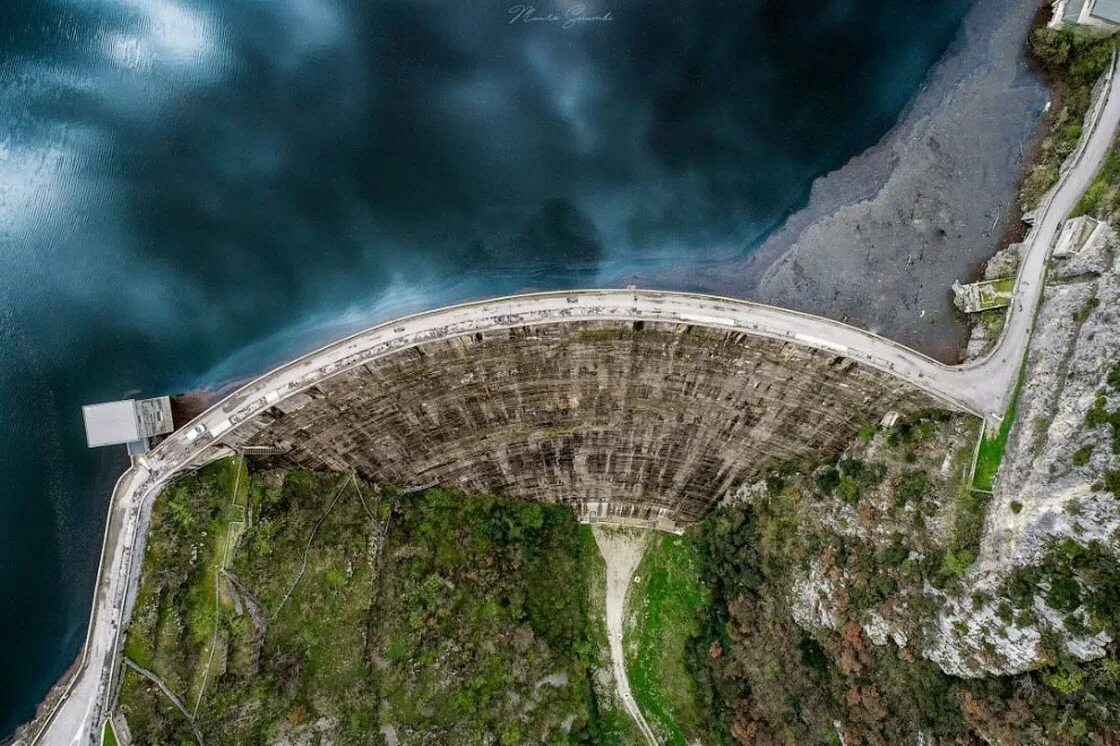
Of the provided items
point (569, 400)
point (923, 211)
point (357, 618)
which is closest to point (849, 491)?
point (569, 400)

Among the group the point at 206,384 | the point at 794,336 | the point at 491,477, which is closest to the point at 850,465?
the point at 794,336

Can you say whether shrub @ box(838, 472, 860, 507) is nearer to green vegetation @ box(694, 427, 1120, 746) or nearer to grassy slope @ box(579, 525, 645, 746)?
green vegetation @ box(694, 427, 1120, 746)

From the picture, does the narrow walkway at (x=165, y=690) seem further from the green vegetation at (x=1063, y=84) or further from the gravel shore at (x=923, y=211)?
the green vegetation at (x=1063, y=84)

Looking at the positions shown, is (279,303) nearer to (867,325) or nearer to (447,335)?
(447,335)

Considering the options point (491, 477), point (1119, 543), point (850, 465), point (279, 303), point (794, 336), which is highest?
point (279, 303)

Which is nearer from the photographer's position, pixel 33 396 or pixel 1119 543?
pixel 1119 543
